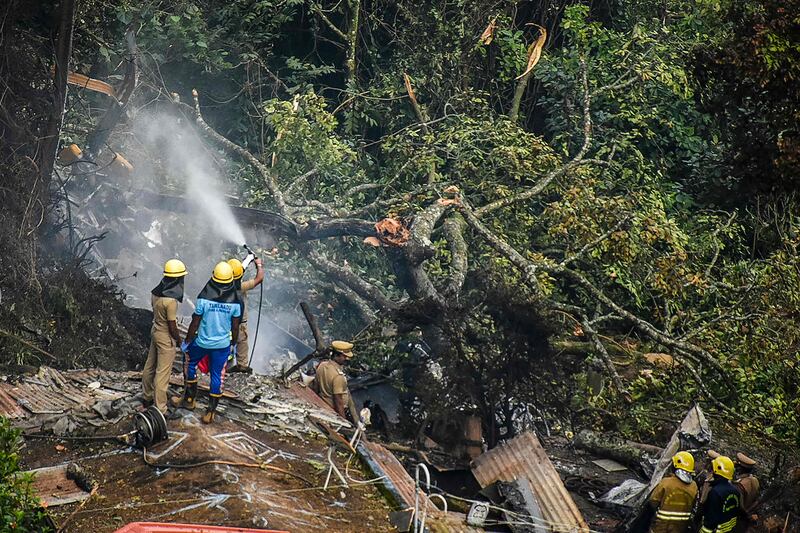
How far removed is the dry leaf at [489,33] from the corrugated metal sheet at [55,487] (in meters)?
11.6

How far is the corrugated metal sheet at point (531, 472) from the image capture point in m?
7.48

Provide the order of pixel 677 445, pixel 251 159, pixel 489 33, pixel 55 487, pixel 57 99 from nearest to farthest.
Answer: pixel 55 487 < pixel 677 445 < pixel 57 99 < pixel 251 159 < pixel 489 33

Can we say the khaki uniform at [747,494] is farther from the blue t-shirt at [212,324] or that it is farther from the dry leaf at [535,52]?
the dry leaf at [535,52]

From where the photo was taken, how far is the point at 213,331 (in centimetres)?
759

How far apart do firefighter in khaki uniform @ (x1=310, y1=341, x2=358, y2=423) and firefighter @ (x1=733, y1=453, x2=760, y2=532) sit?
12.4 ft

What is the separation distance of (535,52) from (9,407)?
1140 centimetres

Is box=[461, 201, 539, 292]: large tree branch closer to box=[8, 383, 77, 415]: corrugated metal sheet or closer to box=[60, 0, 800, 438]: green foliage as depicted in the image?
box=[60, 0, 800, 438]: green foliage

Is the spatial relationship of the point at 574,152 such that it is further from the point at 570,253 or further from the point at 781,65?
the point at 781,65

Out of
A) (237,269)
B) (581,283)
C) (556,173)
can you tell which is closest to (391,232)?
(581,283)

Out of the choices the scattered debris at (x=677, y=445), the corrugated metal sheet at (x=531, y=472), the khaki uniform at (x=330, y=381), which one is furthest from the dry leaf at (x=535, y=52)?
the corrugated metal sheet at (x=531, y=472)

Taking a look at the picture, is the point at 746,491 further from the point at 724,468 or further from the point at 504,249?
the point at 504,249

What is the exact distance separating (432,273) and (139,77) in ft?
22.6

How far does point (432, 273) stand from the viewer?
12.0m

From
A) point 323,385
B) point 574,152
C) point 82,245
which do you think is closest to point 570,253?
point 574,152
